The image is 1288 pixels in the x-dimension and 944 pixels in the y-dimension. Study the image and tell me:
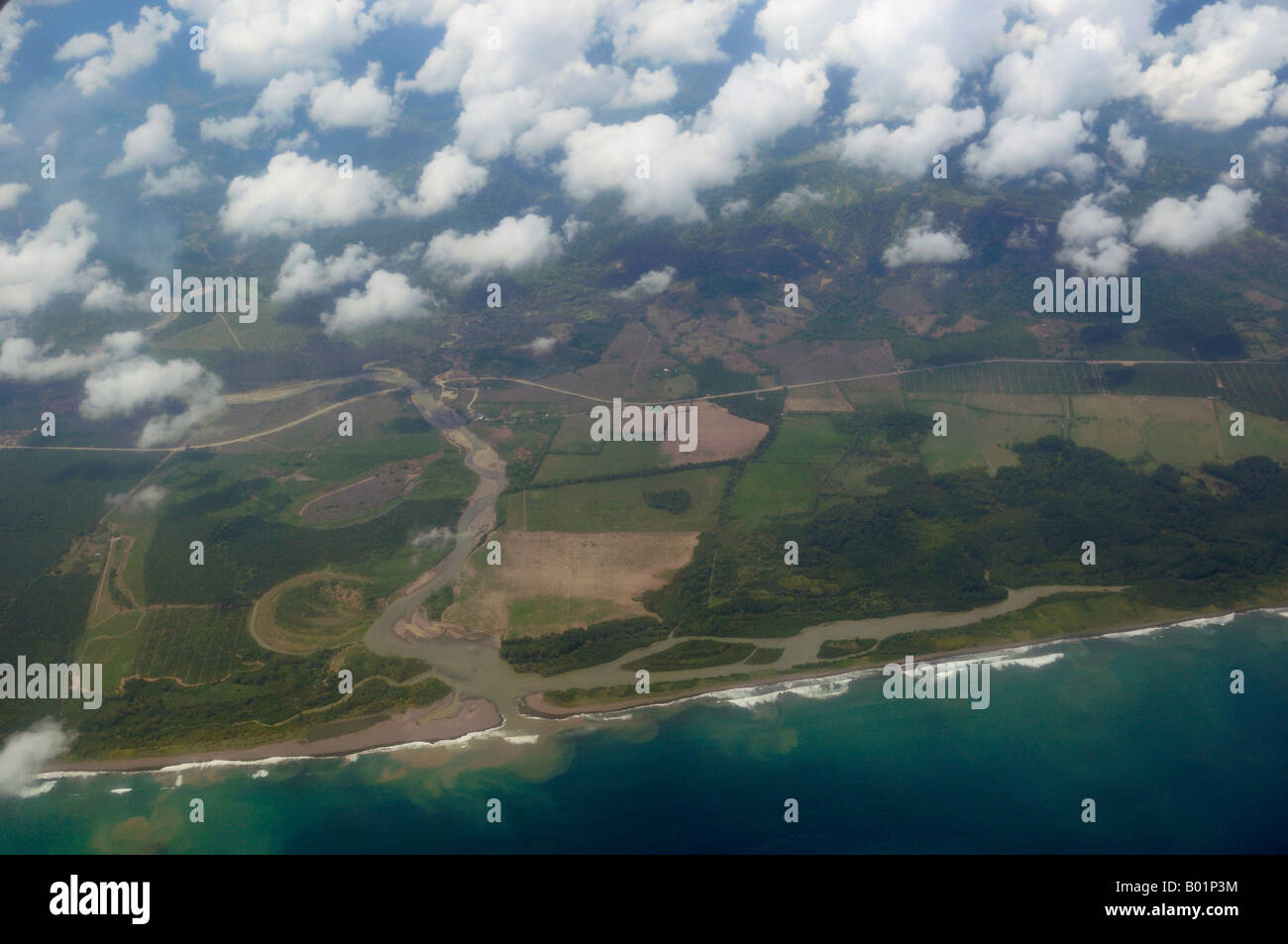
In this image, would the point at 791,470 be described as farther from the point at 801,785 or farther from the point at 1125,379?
the point at 1125,379

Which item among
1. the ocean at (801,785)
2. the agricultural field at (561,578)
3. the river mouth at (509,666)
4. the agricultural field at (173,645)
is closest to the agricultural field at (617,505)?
the agricultural field at (561,578)

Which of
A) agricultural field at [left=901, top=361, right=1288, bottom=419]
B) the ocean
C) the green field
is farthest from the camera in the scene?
agricultural field at [left=901, top=361, right=1288, bottom=419]

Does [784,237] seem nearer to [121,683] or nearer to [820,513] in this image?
[820,513]

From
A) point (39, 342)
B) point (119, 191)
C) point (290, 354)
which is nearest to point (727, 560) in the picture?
point (290, 354)

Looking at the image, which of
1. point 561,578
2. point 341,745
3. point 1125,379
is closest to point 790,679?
point 561,578

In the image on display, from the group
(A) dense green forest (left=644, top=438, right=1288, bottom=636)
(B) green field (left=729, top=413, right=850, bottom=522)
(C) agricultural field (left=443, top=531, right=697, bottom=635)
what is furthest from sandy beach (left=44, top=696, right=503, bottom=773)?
(B) green field (left=729, top=413, right=850, bottom=522)

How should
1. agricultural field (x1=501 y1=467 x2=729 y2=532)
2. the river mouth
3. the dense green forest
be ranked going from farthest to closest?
agricultural field (x1=501 y1=467 x2=729 y2=532) < the dense green forest < the river mouth

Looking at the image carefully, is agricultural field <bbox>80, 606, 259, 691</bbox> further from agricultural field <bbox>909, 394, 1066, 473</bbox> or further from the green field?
agricultural field <bbox>909, 394, 1066, 473</bbox>
